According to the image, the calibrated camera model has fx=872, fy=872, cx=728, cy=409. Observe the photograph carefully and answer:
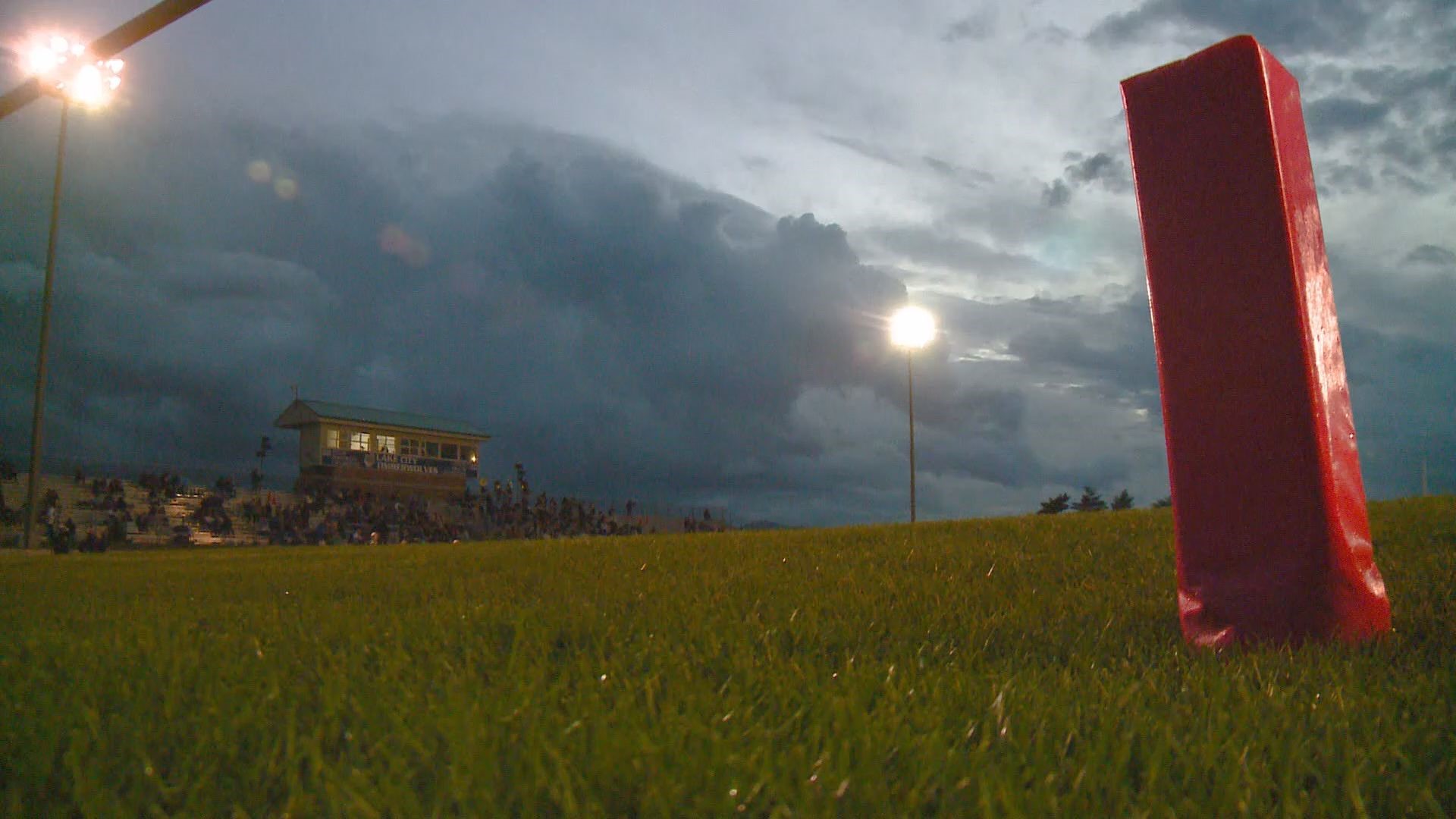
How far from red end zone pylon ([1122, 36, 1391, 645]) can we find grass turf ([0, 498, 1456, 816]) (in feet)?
0.87

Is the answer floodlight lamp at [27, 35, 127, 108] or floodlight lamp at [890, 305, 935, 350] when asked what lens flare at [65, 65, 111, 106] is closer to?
floodlight lamp at [27, 35, 127, 108]

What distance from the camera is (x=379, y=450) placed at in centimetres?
5519

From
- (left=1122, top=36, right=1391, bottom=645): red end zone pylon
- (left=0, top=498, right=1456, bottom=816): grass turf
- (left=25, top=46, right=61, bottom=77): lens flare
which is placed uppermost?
(left=25, top=46, right=61, bottom=77): lens flare

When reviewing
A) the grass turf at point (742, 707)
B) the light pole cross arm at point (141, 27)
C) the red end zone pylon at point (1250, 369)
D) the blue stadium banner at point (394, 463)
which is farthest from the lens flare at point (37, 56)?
the blue stadium banner at point (394, 463)

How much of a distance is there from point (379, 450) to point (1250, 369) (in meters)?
57.2

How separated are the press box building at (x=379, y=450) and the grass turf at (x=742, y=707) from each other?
49296 millimetres

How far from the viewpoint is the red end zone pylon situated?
3.32 m

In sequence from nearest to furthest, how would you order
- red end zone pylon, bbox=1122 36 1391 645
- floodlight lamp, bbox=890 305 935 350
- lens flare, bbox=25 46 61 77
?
red end zone pylon, bbox=1122 36 1391 645, lens flare, bbox=25 46 61 77, floodlight lamp, bbox=890 305 935 350

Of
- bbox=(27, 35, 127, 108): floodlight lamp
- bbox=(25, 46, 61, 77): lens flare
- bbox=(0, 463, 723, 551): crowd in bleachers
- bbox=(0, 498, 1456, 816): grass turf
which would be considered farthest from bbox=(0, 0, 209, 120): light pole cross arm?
bbox=(0, 463, 723, 551): crowd in bleachers

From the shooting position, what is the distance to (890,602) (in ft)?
15.7

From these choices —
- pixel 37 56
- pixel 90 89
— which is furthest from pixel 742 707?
pixel 90 89

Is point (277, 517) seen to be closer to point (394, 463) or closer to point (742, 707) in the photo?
point (394, 463)

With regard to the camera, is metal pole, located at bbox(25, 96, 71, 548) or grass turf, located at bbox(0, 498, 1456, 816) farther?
metal pole, located at bbox(25, 96, 71, 548)

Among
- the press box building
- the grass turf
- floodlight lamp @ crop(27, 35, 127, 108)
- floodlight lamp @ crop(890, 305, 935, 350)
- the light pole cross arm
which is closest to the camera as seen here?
the grass turf
